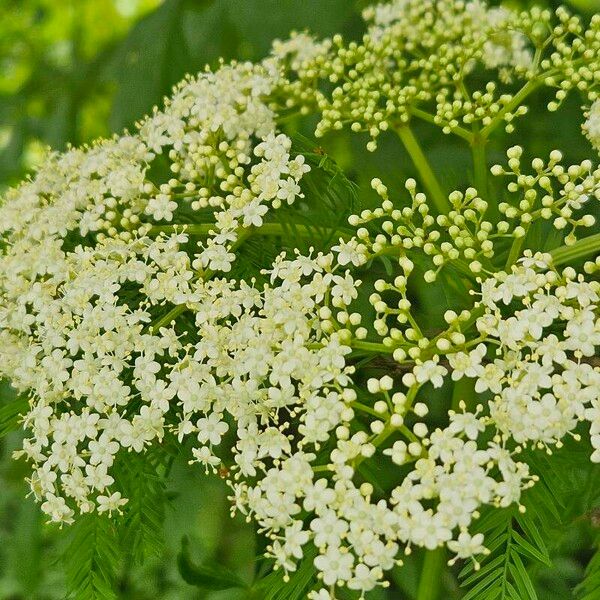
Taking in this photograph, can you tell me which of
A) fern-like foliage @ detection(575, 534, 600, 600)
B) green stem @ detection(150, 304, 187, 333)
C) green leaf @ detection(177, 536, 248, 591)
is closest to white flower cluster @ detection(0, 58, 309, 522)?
green stem @ detection(150, 304, 187, 333)

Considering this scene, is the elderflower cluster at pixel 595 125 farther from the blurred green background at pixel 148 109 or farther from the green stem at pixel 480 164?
the blurred green background at pixel 148 109

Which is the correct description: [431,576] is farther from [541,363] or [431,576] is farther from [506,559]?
[541,363]

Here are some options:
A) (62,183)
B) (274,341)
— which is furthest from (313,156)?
(62,183)

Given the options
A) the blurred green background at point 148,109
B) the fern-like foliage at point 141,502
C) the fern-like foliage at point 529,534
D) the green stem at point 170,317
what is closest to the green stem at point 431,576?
the fern-like foliage at point 529,534

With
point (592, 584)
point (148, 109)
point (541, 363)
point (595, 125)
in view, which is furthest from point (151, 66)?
point (592, 584)

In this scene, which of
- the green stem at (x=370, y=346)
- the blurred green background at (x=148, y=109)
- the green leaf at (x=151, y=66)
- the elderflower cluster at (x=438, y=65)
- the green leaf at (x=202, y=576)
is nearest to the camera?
the green stem at (x=370, y=346)

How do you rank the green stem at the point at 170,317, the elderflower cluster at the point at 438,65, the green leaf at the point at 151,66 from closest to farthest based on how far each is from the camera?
1. the green stem at the point at 170,317
2. the elderflower cluster at the point at 438,65
3. the green leaf at the point at 151,66
